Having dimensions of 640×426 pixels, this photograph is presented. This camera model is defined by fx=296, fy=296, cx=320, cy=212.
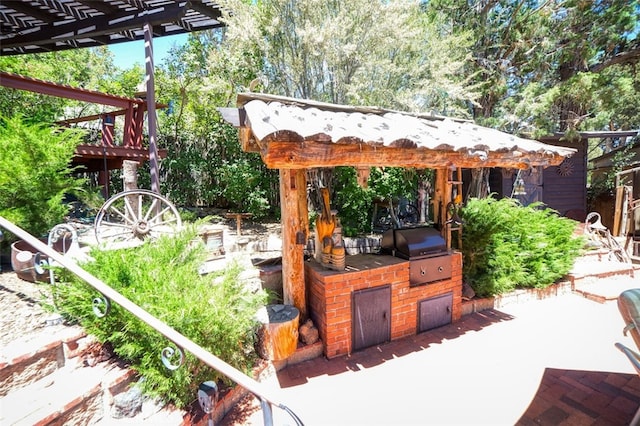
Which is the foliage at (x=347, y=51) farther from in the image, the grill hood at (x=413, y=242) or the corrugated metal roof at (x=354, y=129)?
the grill hood at (x=413, y=242)

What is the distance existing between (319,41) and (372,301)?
5.93m

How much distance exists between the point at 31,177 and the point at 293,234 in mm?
2969

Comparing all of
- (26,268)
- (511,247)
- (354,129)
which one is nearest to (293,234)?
(354,129)

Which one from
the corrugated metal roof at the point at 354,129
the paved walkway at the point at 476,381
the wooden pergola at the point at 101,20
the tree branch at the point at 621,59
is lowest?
the paved walkway at the point at 476,381

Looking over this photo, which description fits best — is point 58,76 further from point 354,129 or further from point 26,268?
point 354,129

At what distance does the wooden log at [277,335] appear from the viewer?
2.86 metres

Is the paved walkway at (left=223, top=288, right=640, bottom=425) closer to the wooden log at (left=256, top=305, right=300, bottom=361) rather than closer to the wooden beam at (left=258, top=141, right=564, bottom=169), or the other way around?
the wooden log at (left=256, top=305, right=300, bottom=361)

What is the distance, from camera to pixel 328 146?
99.6 inches

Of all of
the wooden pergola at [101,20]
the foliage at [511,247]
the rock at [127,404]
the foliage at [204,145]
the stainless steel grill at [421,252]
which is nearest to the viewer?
the rock at [127,404]

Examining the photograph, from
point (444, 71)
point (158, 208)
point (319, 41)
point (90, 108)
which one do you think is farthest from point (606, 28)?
point (90, 108)

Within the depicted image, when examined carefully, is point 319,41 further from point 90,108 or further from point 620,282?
point 90,108

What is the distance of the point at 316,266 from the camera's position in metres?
3.51

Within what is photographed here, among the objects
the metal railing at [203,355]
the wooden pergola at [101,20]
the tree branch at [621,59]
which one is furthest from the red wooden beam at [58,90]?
the tree branch at [621,59]

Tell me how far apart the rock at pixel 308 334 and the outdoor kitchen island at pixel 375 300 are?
0.08 meters
